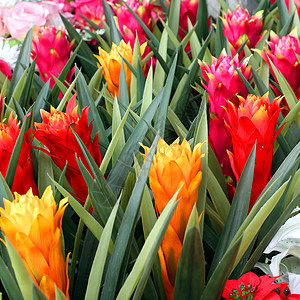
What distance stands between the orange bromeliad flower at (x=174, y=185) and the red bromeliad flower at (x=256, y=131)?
11cm

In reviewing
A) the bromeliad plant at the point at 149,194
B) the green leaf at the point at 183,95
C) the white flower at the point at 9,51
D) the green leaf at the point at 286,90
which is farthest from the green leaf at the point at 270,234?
the white flower at the point at 9,51

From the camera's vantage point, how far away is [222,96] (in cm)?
65

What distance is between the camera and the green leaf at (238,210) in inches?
19.3

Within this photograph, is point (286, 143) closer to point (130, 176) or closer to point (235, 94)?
point (235, 94)

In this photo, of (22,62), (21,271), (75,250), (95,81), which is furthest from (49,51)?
(21,271)

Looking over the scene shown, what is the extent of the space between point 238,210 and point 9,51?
3.26 feet

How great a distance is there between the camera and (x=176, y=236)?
44 centimetres

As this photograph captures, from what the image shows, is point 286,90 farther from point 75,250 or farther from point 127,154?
point 75,250

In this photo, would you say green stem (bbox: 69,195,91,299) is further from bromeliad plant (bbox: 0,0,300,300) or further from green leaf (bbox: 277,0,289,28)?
green leaf (bbox: 277,0,289,28)

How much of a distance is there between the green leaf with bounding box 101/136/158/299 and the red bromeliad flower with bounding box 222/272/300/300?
0.35 ft

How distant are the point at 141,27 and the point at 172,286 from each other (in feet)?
2.43

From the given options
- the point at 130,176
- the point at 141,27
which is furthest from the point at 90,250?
the point at 141,27

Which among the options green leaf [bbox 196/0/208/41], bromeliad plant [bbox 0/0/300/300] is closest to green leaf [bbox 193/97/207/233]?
bromeliad plant [bbox 0/0/300/300]

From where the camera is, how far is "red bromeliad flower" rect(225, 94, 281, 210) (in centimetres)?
53
